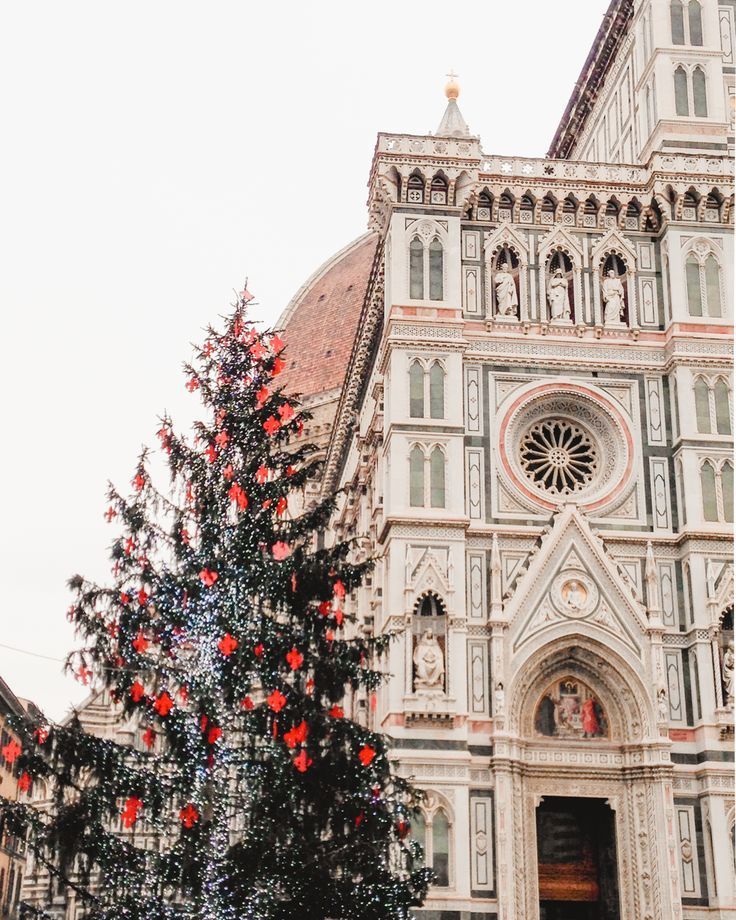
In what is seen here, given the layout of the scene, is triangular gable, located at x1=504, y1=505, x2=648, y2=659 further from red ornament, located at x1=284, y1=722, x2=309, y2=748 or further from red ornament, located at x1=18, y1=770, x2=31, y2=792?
red ornament, located at x1=18, y1=770, x2=31, y2=792

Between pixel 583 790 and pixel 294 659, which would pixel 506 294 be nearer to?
Result: pixel 583 790

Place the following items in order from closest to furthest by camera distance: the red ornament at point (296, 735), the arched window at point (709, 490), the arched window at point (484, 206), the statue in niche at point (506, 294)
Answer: the red ornament at point (296, 735) < the arched window at point (709, 490) < the statue in niche at point (506, 294) < the arched window at point (484, 206)

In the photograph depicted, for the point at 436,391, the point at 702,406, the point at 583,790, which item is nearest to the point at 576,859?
the point at 583,790

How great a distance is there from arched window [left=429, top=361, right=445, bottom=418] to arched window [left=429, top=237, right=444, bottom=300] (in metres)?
1.67

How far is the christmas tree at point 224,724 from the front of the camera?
57.0 feet

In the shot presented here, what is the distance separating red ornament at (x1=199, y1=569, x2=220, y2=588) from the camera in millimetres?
18562

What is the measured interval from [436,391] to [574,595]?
17.1 ft

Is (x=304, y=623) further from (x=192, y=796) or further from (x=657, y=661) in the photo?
(x=657, y=661)

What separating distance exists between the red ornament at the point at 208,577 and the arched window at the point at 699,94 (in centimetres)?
1888

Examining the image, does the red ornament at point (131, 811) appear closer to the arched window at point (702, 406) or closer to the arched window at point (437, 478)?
the arched window at point (437, 478)

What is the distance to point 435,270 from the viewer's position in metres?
29.4

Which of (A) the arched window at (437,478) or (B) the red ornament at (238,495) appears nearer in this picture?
(B) the red ornament at (238,495)

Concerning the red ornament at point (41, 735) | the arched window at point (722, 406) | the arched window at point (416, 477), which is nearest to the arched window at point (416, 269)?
the arched window at point (416, 477)

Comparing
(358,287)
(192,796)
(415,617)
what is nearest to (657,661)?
(415,617)
